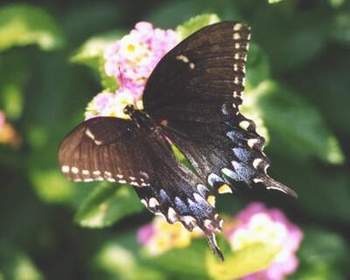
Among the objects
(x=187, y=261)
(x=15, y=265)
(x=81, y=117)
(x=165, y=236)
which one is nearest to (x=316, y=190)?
(x=165, y=236)

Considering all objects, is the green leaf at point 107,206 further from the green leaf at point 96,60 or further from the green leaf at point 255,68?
the green leaf at point 255,68

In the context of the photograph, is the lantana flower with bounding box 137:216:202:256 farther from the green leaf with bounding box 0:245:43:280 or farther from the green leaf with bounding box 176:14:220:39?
the green leaf with bounding box 176:14:220:39

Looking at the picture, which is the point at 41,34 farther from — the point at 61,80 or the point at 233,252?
the point at 233,252

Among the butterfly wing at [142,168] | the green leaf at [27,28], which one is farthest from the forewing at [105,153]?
the green leaf at [27,28]

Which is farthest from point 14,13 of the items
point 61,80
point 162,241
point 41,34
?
point 162,241

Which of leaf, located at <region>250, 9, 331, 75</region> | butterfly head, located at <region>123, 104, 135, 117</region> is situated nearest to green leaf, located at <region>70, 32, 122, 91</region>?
butterfly head, located at <region>123, 104, 135, 117</region>

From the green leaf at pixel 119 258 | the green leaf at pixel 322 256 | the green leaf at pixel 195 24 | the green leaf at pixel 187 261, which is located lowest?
the green leaf at pixel 322 256

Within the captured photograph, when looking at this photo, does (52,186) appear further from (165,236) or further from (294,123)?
(294,123)
